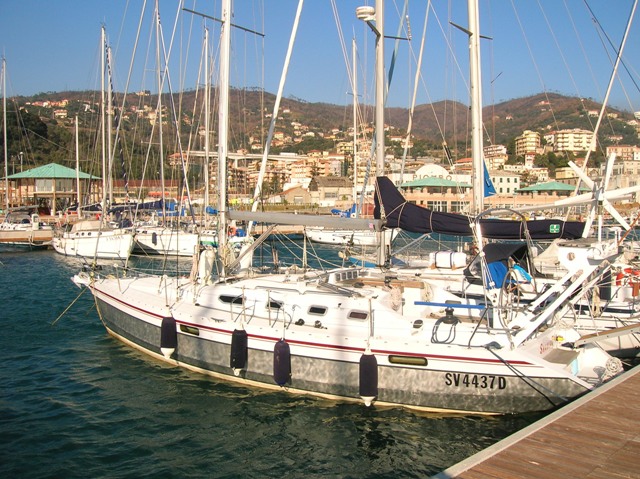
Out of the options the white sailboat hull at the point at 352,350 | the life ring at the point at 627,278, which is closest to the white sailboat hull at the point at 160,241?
the white sailboat hull at the point at 352,350

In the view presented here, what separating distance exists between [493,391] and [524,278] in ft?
12.3

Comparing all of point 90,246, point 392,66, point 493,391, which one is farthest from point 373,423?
point 90,246

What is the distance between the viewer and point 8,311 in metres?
22.8

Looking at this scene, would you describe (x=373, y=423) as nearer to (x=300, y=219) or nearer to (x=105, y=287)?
(x=300, y=219)

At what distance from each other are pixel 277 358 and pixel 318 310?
62.6 inches

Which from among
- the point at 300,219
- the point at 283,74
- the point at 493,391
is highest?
the point at 283,74

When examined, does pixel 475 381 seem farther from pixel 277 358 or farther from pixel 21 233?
pixel 21 233

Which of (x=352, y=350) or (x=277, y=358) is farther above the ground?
(x=352, y=350)

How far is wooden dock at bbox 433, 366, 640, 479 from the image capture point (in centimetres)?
691

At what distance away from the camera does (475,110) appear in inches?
686

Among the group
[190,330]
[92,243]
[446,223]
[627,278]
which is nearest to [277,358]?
[190,330]

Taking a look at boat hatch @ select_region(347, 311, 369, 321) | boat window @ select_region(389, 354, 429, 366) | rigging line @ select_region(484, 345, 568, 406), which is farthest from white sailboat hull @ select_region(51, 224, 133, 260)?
rigging line @ select_region(484, 345, 568, 406)

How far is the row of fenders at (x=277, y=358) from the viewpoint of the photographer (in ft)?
37.7

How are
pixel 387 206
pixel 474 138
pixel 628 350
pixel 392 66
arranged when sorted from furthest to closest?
pixel 392 66 → pixel 474 138 → pixel 387 206 → pixel 628 350
